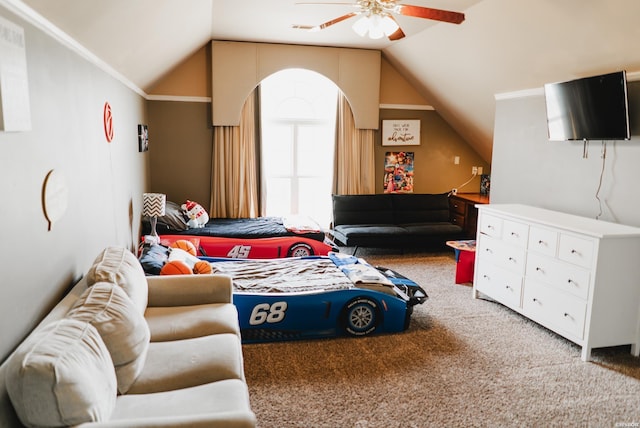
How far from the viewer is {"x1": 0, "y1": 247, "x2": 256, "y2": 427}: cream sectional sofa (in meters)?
1.43

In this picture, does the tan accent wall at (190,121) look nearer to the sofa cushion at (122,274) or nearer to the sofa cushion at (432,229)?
the sofa cushion at (432,229)

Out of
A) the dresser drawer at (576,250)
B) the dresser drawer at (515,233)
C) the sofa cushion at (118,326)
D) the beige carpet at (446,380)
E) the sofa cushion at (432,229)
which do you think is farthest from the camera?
the sofa cushion at (432,229)

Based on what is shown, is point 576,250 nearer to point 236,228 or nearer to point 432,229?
point 432,229

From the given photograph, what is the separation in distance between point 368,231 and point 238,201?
1.97 metres

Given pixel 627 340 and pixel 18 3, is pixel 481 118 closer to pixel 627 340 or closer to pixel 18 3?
pixel 627 340

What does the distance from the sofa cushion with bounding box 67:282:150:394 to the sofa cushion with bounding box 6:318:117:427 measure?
182 mm

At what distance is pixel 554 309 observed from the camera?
3.48 metres

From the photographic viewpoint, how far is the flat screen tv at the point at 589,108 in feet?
11.1

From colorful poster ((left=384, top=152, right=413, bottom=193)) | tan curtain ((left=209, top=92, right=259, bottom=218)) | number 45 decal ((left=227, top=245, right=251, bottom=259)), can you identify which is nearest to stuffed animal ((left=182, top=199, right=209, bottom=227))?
number 45 decal ((left=227, top=245, right=251, bottom=259))

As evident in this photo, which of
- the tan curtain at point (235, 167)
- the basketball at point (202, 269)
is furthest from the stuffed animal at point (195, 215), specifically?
the basketball at point (202, 269)

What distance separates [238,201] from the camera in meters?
6.49

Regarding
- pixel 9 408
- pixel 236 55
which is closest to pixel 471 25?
pixel 236 55

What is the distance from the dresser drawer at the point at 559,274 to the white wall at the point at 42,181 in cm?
334

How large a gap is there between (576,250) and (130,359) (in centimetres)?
302
